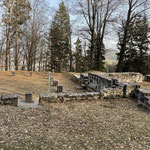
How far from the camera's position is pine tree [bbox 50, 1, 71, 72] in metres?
24.2

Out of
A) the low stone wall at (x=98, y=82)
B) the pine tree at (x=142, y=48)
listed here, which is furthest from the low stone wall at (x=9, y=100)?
the pine tree at (x=142, y=48)

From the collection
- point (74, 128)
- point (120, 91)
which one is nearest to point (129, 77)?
point (120, 91)

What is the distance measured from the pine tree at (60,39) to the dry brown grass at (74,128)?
20381mm

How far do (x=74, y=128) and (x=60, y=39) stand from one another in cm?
2259

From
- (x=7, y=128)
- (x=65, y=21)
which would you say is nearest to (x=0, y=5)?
(x=65, y=21)

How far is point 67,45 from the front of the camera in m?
26.1

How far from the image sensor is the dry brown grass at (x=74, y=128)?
3111 mm

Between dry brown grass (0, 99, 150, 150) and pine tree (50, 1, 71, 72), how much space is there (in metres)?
20.4

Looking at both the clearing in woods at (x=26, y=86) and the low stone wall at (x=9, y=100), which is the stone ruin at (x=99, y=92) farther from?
the clearing in woods at (x=26, y=86)

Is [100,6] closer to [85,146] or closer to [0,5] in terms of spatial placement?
[0,5]

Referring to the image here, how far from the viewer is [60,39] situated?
24.9 meters

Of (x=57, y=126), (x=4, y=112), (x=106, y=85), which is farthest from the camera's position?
(x=106, y=85)

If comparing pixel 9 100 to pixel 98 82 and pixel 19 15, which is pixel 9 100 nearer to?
pixel 98 82

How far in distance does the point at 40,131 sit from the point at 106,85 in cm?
609
